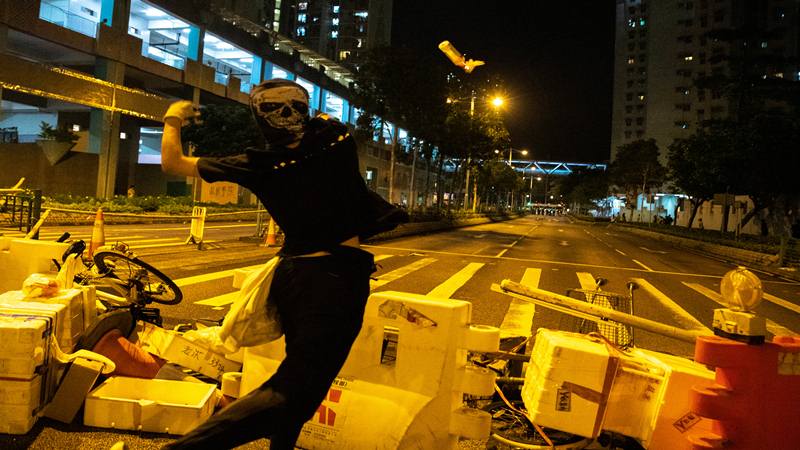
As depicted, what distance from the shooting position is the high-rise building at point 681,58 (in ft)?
279

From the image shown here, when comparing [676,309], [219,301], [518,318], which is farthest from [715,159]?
[219,301]

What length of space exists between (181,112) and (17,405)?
1.86 metres

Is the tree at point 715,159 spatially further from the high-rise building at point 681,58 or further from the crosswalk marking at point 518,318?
the high-rise building at point 681,58

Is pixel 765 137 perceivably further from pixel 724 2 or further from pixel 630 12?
pixel 630 12

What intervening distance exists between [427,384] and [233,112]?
33.6 meters

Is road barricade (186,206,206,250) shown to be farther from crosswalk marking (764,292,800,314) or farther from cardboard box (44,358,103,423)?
crosswalk marking (764,292,800,314)

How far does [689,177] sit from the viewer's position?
43.5 meters

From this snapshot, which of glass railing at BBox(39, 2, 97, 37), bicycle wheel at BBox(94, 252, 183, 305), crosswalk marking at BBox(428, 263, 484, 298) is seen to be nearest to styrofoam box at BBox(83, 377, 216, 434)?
bicycle wheel at BBox(94, 252, 183, 305)

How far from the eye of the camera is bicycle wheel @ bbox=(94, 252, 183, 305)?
13.2ft

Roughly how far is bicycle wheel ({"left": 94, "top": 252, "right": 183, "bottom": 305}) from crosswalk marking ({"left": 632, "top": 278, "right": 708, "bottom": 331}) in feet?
16.0

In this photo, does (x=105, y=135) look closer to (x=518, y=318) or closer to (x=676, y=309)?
(x=518, y=318)

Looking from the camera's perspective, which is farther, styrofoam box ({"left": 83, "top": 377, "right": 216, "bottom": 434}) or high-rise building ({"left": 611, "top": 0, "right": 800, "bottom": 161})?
high-rise building ({"left": 611, "top": 0, "right": 800, "bottom": 161})

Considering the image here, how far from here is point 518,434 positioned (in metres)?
3.52

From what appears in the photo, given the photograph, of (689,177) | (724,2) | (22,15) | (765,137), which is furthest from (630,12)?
(22,15)
